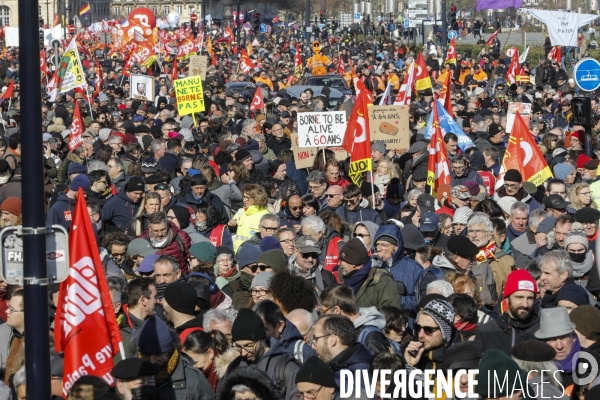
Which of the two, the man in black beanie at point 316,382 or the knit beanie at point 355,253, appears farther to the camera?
the knit beanie at point 355,253

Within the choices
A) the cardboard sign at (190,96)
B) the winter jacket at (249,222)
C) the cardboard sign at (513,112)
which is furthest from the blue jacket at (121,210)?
the cardboard sign at (190,96)

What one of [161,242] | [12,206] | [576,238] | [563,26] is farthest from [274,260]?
[563,26]

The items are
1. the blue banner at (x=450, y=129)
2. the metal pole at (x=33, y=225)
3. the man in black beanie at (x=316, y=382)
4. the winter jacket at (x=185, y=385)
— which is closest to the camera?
the metal pole at (x=33, y=225)

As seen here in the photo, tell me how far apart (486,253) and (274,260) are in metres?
1.64

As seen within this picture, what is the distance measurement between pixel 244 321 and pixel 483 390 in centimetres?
140

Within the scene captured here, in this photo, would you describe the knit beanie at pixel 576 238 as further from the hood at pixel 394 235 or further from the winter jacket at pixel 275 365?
the winter jacket at pixel 275 365

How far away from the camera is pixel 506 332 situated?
6566 millimetres

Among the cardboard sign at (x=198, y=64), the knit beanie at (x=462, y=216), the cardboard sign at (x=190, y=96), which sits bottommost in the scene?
the knit beanie at (x=462, y=216)

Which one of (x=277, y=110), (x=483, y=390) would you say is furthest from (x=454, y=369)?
(x=277, y=110)

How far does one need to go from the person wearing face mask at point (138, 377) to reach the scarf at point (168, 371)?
18 cm

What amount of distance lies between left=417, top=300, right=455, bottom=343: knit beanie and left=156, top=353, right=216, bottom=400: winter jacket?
124 centimetres

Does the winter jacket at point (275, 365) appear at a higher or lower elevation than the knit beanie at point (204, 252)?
lower

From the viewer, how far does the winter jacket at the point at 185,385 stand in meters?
5.51

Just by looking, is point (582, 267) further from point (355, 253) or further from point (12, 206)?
point (12, 206)
